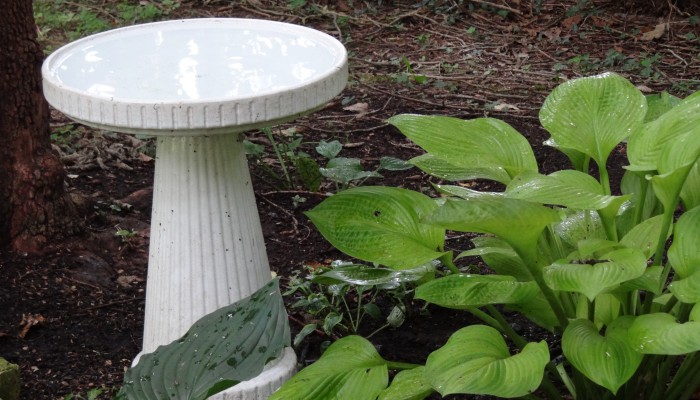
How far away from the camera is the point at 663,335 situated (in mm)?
1659

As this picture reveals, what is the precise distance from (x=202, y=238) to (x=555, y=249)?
84 centimetres

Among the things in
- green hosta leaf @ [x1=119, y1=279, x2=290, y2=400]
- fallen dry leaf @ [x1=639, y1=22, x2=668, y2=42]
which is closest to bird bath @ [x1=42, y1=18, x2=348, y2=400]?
green hosta leaf @ [x1=119, y1=279, x2=290, y2=400]

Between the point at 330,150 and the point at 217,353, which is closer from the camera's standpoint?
the point at 217,353

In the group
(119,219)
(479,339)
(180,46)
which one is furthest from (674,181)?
(119,219)

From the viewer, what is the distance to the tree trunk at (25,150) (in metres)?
2.82

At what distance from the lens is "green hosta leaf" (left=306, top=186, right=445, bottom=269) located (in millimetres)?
1972

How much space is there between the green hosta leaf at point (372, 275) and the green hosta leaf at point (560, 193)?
39 centimetres

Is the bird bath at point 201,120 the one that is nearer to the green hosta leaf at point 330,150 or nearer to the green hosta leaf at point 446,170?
the green hosta leaf at point 446,170

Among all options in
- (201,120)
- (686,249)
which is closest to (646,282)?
(686,249)

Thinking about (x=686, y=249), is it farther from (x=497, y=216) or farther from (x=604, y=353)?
(x=497, y=216)

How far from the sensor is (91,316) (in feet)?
9.15

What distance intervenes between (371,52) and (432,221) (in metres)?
3.81

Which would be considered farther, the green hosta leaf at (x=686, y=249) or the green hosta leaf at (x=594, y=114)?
the green hosta leaf at (x=594, y=114)

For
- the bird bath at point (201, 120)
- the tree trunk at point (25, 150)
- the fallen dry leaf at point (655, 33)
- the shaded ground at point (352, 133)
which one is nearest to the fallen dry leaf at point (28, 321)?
the shaded ground at point (352, 133)
